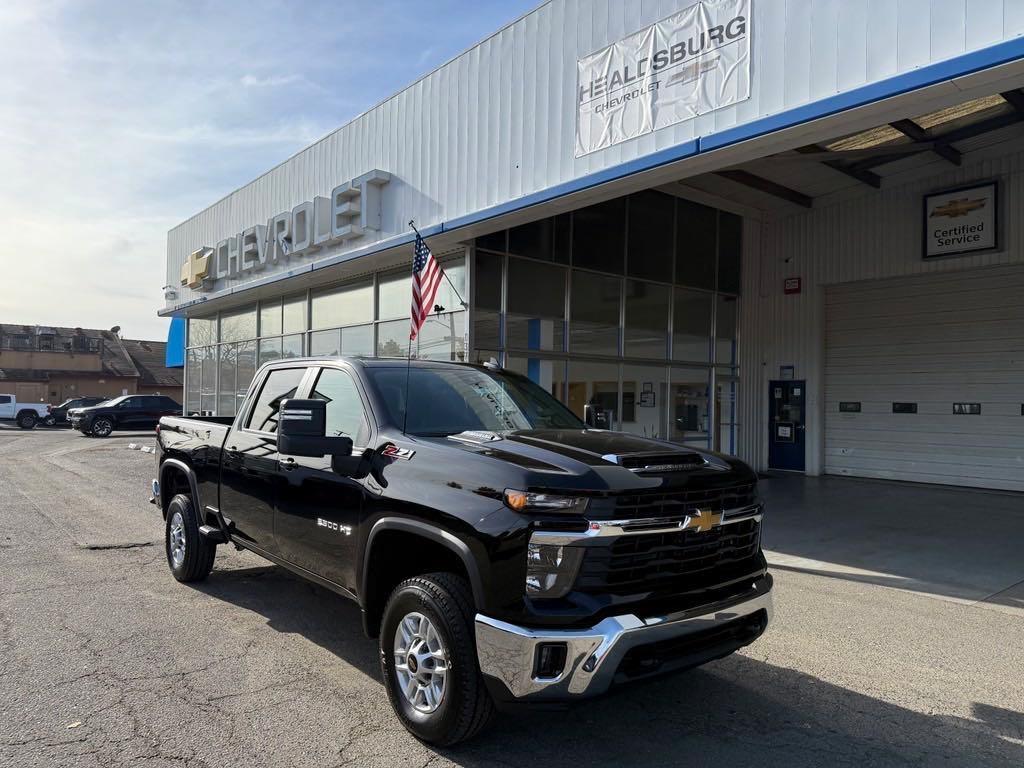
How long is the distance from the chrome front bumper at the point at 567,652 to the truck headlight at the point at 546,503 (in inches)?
18.7

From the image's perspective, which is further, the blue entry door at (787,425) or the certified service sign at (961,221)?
the blue entry door at (787,425)

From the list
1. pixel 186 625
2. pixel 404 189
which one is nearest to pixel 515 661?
pixel 186 625

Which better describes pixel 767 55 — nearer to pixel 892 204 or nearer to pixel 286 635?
pixel 286 635

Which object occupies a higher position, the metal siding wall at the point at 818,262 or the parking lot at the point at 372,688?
the metal siding wall at the point at 818,262

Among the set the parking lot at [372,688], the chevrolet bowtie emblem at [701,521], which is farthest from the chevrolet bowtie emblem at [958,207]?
the chevrolet bowtie emblem at [701,521]

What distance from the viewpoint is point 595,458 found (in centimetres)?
355

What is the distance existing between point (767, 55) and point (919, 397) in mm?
9783

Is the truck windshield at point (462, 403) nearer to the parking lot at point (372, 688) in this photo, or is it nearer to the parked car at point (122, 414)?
the parking lot at point (372, 688)

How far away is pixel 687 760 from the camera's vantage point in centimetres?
347

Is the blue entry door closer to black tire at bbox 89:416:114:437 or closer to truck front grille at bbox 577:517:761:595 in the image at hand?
truck front grille at bbox 577:517:761:595

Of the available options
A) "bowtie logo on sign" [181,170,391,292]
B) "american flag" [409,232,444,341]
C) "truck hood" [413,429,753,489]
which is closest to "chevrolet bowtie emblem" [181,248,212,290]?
"bowtie logo on sign" [181,170,391,292]

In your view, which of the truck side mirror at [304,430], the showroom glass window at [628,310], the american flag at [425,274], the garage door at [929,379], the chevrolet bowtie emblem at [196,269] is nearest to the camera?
the truck side mirror at [304,430]

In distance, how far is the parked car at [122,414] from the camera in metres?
29.8

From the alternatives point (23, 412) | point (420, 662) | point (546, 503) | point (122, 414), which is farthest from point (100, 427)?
point (546, 503)
